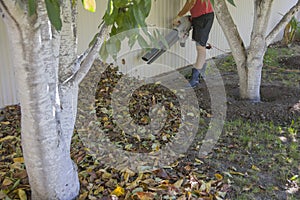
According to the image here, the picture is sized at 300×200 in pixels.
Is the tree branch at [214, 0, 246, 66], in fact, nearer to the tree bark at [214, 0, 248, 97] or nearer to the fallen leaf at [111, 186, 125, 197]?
the tree bark at [214, 0, 248, 97]

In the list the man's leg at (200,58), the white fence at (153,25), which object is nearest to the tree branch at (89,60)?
the white fence at (153,25)

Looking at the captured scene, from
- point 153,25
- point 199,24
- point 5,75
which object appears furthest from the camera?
point 199,24

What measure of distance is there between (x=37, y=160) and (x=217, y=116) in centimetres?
241

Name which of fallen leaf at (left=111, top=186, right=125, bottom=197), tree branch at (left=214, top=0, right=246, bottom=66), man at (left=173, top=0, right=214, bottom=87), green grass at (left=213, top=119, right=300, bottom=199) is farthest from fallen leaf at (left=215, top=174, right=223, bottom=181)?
man at (left=173, top=0, right=214, bottom=87)

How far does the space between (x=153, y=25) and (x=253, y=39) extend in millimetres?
1258

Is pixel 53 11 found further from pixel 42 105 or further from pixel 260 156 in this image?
pixel 260 156

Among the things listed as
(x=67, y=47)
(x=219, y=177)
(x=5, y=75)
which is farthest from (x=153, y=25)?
(x=67, y=47)

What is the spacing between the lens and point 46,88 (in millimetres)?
1860

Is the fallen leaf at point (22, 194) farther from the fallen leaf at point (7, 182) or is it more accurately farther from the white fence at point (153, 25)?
the white fence at point (153, 25)

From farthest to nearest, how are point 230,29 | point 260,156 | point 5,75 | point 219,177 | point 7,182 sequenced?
point 230,29 < point 5,75 < point 260,156 < point 219,177 < point 7,182

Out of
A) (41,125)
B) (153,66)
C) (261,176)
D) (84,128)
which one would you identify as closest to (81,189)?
(41,125)

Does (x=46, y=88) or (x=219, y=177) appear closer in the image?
(x=46, y=88)

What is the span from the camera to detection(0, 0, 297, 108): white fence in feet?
Answer: 13.3

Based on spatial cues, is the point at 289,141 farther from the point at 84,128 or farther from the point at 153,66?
the point at 153,66
